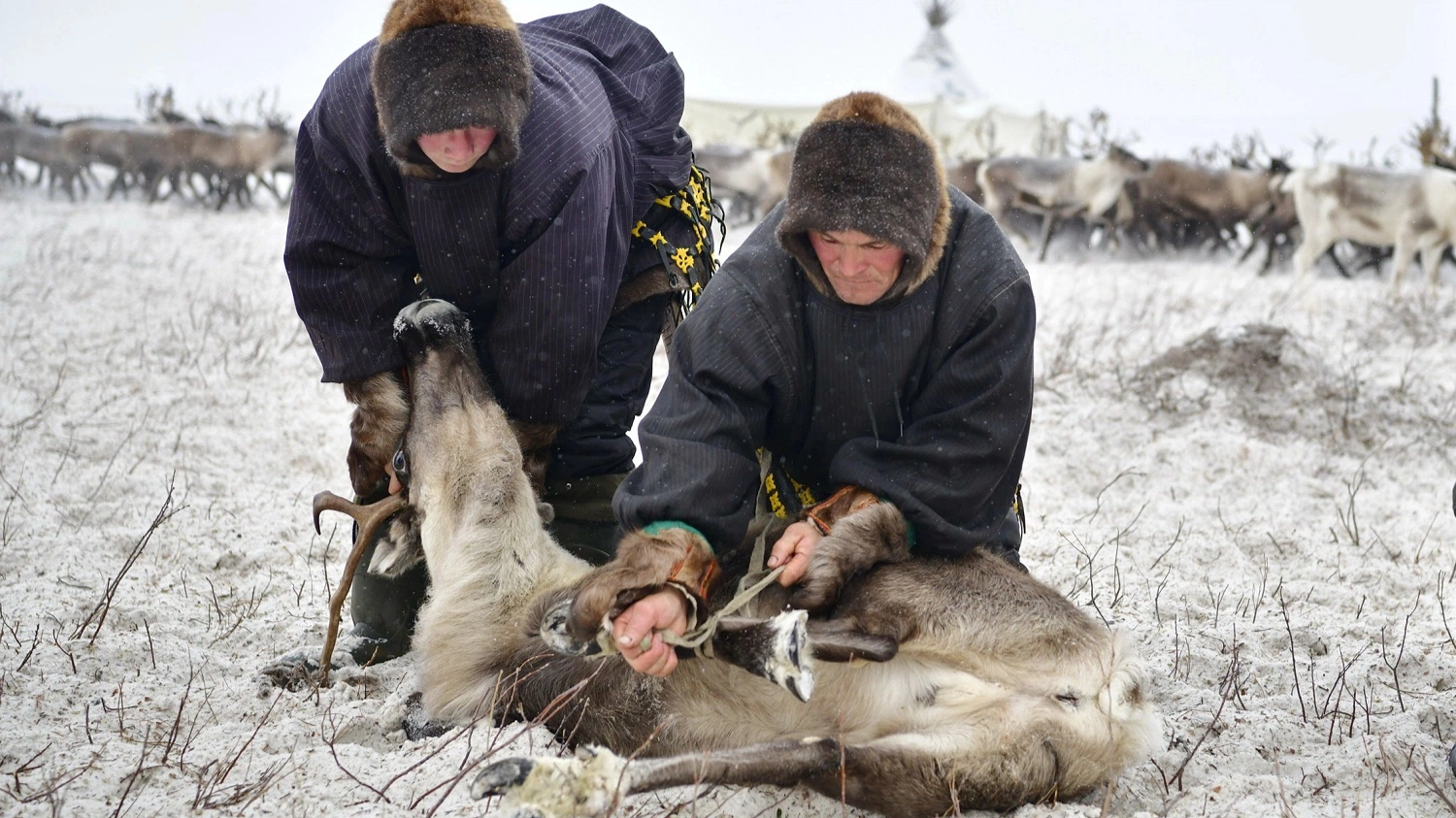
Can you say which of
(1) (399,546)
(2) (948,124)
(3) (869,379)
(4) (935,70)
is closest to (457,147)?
(3) (869,379)

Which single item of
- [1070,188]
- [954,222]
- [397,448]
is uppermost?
[954,222]

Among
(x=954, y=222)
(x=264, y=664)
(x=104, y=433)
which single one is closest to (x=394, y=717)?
(x=264, y=664)

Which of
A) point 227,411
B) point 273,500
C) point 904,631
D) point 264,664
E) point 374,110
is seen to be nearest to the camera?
point 904,631

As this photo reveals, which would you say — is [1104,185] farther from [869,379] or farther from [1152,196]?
[869,379]

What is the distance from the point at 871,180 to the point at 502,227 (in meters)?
1.07

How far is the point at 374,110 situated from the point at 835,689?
181 cm

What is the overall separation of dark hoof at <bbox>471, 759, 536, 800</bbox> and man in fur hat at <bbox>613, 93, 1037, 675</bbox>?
525mm

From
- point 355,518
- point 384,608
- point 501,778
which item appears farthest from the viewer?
point 384,608

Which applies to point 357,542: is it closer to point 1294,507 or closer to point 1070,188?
point 1294,507

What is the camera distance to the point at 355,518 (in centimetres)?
319

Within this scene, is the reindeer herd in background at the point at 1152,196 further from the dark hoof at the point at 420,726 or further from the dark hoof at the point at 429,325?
the dark hoof at the point at 420,726

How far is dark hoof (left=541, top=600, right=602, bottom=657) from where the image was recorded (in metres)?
2.41

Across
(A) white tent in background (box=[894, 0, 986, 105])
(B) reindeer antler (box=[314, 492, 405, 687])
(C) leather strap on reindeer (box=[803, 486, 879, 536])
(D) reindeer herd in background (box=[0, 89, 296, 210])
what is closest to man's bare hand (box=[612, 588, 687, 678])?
(C) leather strap on reindeer (box=[803, 486, 879, 536])

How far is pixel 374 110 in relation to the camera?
115 inches
